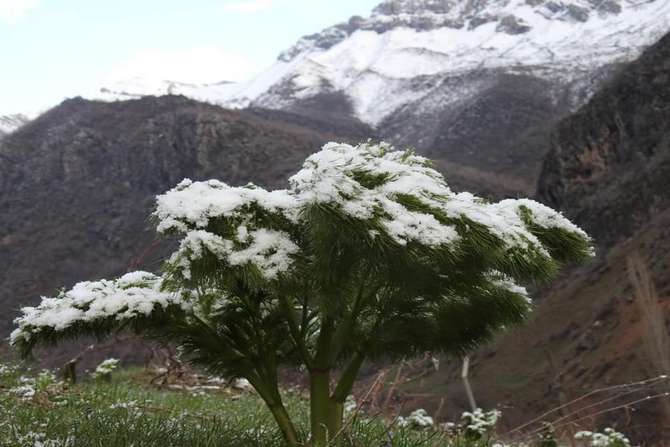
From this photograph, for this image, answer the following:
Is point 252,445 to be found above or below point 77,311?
below

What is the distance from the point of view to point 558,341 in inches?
1157

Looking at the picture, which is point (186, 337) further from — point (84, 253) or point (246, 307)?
point (84, 253)

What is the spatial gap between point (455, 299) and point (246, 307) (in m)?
1.00

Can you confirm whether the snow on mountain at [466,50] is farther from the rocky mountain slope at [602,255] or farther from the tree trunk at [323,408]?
the tree trunk at [323,408]

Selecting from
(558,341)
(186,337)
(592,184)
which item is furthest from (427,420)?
(592,184)

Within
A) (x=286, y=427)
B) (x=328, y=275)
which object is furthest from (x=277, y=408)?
(x=328, y=275)

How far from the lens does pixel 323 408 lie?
129 inches

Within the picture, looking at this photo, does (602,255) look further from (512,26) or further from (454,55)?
(512,26)

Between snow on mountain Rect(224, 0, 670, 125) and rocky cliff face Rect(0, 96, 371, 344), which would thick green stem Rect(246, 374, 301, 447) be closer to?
rocky cliff face Rect(0, 96, 371, 344)

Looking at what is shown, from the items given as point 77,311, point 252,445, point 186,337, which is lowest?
point 252,445

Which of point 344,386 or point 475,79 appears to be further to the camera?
point 475,79

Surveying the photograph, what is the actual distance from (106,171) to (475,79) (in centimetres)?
6776

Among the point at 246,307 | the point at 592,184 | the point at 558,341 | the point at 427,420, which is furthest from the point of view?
the point at 592,184

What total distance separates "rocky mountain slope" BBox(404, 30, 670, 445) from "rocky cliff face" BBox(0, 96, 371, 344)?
2337 centimetres
